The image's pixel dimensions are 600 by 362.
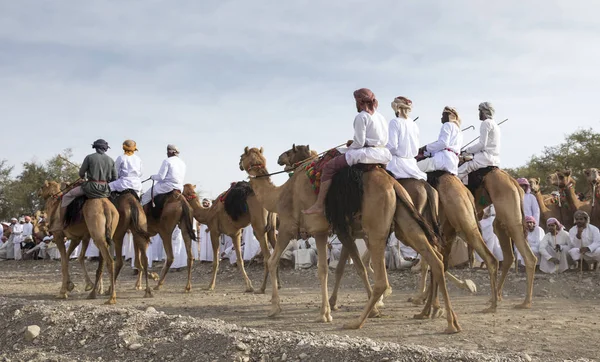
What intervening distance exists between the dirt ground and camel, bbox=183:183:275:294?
1.91 ft

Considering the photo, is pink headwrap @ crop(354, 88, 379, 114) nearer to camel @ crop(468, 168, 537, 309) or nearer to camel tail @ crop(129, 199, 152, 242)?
camel @ crop(468, 168, 537, 309)

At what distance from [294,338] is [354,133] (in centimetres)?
295

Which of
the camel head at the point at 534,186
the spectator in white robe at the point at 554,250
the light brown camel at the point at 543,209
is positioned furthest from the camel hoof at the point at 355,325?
the camel head at the point at 534,186

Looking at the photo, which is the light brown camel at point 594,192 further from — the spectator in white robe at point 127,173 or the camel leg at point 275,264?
the spectator in white robe at point 127,173

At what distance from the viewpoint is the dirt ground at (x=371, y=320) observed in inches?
255

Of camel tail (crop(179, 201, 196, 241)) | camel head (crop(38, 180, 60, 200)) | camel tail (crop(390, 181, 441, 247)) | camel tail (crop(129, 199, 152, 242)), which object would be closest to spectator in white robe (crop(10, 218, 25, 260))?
camel head (crop(38, 180, 60, 200))

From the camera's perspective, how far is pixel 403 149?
9.11m

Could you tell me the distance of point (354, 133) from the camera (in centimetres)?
843

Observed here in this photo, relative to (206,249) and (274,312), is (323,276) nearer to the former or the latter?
(274,312)

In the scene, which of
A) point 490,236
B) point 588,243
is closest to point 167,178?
point 490,236

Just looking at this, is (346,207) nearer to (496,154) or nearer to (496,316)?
(496,316)

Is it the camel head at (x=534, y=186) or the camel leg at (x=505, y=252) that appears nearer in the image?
the camel leg at (x=505, y=252)

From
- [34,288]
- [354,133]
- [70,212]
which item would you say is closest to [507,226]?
[354,133]

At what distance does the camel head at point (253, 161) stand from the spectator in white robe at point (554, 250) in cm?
669
